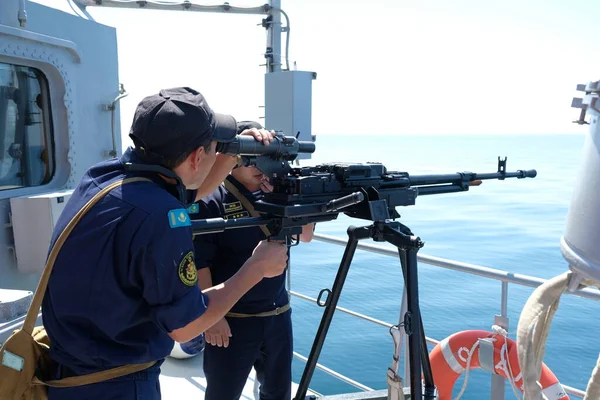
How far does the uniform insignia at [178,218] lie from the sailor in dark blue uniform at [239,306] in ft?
3.29

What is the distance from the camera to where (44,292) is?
1.43 meters

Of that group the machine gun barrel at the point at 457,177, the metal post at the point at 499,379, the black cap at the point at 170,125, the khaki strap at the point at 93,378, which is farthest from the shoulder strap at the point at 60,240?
the metal post at the point at 499,379

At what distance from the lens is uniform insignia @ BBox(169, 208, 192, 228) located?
1.36 m

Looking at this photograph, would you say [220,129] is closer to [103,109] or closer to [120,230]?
[120,230]

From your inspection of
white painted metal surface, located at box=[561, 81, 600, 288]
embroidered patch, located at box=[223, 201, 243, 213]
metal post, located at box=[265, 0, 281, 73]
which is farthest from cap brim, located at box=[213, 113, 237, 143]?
metal post, located at box=[265, 0, 281, 73]

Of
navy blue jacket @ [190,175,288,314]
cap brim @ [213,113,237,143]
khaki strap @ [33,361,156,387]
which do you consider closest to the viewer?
khaki strap @ [33,361,156,387]

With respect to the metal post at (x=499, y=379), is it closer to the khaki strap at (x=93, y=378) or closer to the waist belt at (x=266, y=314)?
the waist belt at (x=266, y=314)

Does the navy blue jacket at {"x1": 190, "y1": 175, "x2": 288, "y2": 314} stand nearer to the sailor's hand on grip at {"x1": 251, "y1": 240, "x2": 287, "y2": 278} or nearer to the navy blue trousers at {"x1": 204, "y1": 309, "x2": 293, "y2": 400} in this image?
the navy blue trousers at {"x1": 204, "y1": 309, "x2": 293, "y2": 400}

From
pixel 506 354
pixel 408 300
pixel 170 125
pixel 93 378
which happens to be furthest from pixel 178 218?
pixel 506 354

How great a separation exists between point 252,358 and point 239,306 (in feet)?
0.83

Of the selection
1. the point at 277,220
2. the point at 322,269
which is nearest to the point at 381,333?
the point at 322,269

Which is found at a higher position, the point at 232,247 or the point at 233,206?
the point at 233,206

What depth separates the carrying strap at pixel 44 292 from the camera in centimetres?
138

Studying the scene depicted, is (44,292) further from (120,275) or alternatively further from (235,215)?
(235,215)
